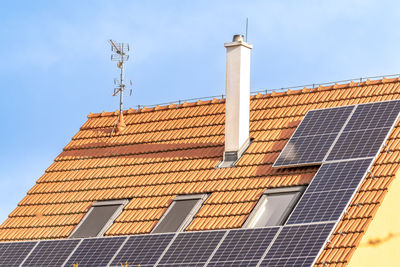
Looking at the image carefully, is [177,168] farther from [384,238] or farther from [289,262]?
[384,238]

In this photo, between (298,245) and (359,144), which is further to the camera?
(359,144)

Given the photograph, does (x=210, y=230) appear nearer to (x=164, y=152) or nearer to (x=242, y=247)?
(x=242, y=247)

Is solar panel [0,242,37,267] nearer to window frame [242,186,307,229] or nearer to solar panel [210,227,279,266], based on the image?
solar panel [210,227,279,266]

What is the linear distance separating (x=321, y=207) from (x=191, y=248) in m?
3.17

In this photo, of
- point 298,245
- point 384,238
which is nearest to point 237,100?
point 298,245

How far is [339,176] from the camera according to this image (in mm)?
25469

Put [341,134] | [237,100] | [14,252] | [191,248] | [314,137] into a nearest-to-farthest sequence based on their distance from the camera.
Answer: [191,248], [341,134], [314,137], [14,252], [237,100]

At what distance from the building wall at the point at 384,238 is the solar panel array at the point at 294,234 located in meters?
0.76

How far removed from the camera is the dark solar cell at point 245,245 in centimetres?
2431

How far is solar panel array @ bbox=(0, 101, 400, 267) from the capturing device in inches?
950

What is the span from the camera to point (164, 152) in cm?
3011

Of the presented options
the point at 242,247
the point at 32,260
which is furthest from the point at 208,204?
the point at 32,260

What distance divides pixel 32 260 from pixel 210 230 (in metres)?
4.96

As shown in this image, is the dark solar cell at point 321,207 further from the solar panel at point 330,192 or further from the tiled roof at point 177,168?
the tiled roof at point 177,168
